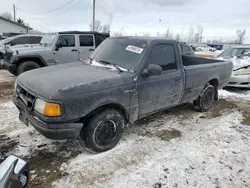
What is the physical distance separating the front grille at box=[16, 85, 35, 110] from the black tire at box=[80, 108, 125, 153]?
82 cm

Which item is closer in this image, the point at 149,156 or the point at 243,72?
the point at 149,156

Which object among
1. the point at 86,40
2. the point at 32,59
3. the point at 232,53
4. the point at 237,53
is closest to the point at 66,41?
the point at 86,40

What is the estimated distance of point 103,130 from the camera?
10.8ft

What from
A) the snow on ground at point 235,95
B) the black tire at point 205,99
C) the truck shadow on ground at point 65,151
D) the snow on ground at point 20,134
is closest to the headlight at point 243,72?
the snow on ground at point 235,95

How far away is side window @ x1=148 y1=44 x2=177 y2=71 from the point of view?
383 centimetres

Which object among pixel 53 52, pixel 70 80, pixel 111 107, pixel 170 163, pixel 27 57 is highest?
pixel 53 52

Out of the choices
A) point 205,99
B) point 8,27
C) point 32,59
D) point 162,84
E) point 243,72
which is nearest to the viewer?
point 162,84

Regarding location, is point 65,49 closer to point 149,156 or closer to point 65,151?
point 65,151

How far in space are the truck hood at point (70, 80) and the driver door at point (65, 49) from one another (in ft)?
16.2

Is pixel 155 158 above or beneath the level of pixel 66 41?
beneath

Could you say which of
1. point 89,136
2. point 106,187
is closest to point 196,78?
point 89,136

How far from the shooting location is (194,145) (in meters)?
3.73

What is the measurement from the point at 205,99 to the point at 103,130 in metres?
3.25

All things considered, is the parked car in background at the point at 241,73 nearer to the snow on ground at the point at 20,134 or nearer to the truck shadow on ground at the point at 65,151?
the truck shadow on ground at the point at 65,151
